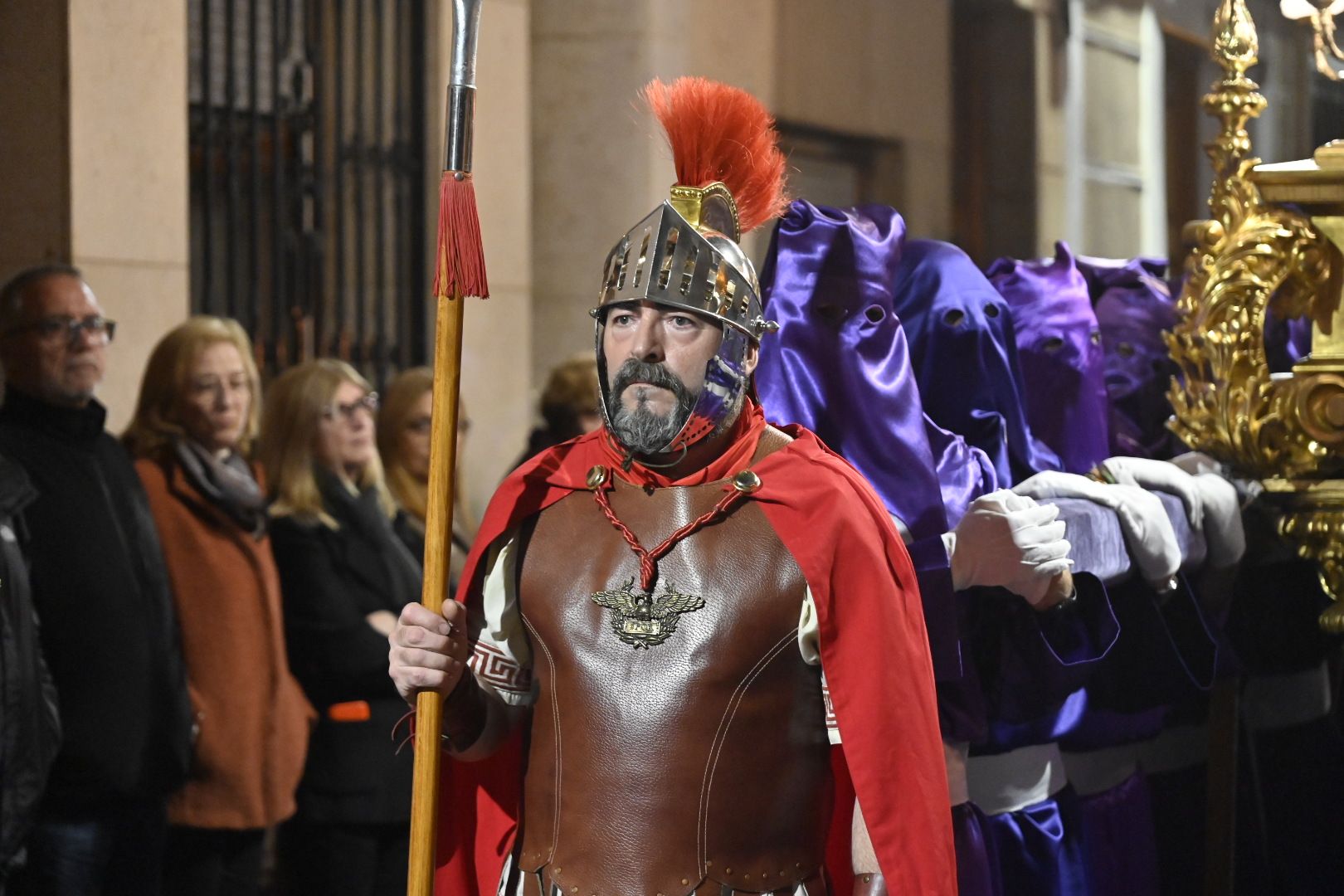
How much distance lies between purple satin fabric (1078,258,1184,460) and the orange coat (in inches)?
84.9

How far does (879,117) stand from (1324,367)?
15.8 ft

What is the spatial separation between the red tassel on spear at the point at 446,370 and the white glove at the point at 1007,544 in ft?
3.35

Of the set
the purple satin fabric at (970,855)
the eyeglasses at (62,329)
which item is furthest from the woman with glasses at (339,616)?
the purple satin fabric at (970,855)

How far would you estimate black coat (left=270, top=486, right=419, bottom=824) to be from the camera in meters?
4.57

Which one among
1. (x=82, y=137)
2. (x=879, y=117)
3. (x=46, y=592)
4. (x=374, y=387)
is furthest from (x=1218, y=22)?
(x=879, y=117)

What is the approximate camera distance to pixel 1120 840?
3.76 metres

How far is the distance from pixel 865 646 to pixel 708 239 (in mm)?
627

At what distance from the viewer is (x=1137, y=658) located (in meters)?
3.71

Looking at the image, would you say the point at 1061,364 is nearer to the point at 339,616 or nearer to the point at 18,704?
the point at 339,616

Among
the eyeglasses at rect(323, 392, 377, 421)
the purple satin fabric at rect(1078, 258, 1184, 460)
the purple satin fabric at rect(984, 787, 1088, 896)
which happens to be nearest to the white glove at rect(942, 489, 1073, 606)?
the purple satin fabric at rect(984, 787, 1088, 896)

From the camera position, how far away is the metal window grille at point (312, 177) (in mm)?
6367

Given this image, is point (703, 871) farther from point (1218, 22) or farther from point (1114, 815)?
point (1218, 22)

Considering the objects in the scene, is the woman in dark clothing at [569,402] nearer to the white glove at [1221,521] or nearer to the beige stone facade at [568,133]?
the beige stone facade at [568,133]

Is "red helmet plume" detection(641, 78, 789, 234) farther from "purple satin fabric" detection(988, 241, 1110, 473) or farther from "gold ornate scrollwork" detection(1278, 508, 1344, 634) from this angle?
"gold ornate scrollwork" detection(1278, 508, 1344, 634)
